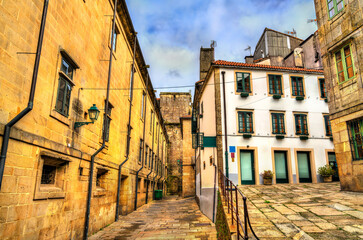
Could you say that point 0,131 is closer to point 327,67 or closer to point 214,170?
point 214,170

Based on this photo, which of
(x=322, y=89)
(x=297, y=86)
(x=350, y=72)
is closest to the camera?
(x=350, y=72)

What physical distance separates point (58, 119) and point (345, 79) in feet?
34.7

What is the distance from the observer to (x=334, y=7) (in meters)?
10.3

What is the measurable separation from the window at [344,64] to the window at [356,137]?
5.96 ft

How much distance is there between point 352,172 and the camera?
9.17 m

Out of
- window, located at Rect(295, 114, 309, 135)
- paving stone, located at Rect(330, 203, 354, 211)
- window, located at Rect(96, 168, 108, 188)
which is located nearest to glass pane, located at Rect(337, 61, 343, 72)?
window, located at Rect(295, 114, 309, 135)

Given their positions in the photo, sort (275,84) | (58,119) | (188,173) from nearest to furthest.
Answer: (58,119) < (275,84) < (188,173)

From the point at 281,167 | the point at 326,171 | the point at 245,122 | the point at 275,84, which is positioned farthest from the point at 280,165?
the point at 275,84

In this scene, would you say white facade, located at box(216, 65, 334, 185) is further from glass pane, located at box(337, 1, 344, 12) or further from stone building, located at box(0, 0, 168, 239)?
stone building, located at box(0, 0, 168, 239)

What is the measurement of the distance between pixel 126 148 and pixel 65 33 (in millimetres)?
7878

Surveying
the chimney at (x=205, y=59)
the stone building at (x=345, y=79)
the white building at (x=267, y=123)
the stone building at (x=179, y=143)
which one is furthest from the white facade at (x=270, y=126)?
the stone building at (x=179, y=143)

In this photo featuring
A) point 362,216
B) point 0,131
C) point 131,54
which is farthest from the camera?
point 131,54

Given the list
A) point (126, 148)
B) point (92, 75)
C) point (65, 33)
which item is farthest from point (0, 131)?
point (126, 148)

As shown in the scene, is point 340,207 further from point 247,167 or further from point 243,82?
point 243,82
